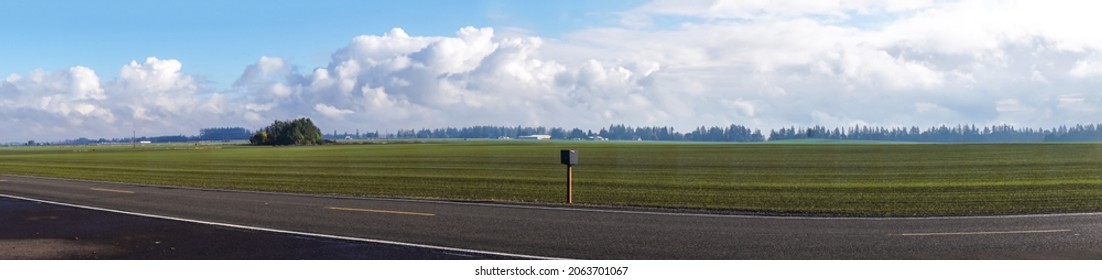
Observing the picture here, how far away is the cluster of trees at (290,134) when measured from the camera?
118 metres

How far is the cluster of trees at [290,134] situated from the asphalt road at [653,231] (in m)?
102

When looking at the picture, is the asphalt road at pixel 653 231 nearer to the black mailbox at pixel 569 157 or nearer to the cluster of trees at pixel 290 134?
the black mailbox at pixel 569 157

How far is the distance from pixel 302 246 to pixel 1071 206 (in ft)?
54.6

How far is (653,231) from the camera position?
524 inches

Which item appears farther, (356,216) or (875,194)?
(875,194)

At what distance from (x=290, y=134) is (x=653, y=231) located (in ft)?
369

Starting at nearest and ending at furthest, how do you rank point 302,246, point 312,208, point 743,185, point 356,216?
point 302,246 → point 356,216 → point 312,208 → point 743,185

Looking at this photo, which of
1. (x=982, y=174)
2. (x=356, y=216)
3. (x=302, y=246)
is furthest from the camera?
(x=982, y=174)

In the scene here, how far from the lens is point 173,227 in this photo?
569 inches

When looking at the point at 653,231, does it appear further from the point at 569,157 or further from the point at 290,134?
the point at 290,134

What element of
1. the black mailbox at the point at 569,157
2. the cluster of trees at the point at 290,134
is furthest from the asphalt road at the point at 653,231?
the cluster of trees at the point at 290,134

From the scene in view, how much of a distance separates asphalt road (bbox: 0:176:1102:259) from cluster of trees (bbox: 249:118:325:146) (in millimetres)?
102297

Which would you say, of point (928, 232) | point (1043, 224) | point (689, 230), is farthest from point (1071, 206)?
point (689, 230)

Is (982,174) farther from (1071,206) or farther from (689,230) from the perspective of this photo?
(689,230)
